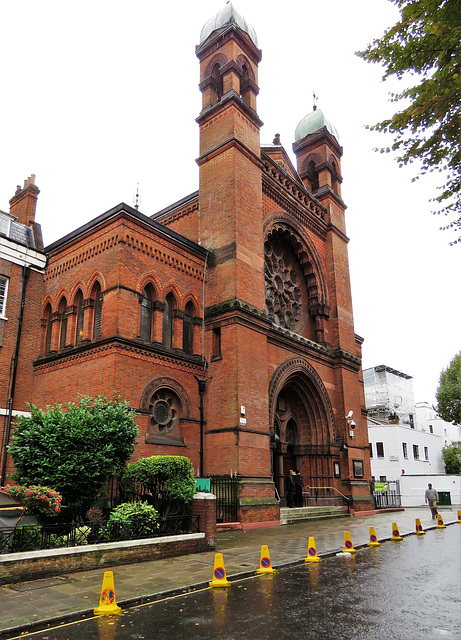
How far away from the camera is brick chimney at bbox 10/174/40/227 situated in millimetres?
24016

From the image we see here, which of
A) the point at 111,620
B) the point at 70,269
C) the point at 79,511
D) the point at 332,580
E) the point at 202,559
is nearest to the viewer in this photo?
the point at 111,620

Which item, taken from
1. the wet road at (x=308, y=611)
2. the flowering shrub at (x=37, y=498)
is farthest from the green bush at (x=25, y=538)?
the wet road at (x=308, y=611)

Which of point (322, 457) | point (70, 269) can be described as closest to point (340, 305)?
point (322, 457)

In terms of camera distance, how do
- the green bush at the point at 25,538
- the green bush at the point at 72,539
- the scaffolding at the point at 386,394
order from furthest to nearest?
the scaffolding at the point at 386,394 < the green bush at the point at 72,539 < the green bush at the point at 25,538

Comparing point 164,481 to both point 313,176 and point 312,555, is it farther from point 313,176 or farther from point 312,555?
point 313,176

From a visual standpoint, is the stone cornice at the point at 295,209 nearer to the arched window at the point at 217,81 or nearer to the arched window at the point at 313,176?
the arched window at the point at 313,176

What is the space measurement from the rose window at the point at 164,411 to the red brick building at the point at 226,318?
5 cm

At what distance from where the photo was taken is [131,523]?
11102 millimetres

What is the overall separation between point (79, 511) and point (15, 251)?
12.5 m

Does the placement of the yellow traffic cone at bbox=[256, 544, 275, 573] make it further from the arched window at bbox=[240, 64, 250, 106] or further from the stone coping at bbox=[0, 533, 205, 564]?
the arched window at bbox=[240, 64, 250, 106]

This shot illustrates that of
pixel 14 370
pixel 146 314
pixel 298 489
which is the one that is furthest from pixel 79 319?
pixel 298 489

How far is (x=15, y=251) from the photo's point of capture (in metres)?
20.7

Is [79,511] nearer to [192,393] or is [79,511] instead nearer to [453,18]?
[192,393]

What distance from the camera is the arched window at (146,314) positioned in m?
18.5
